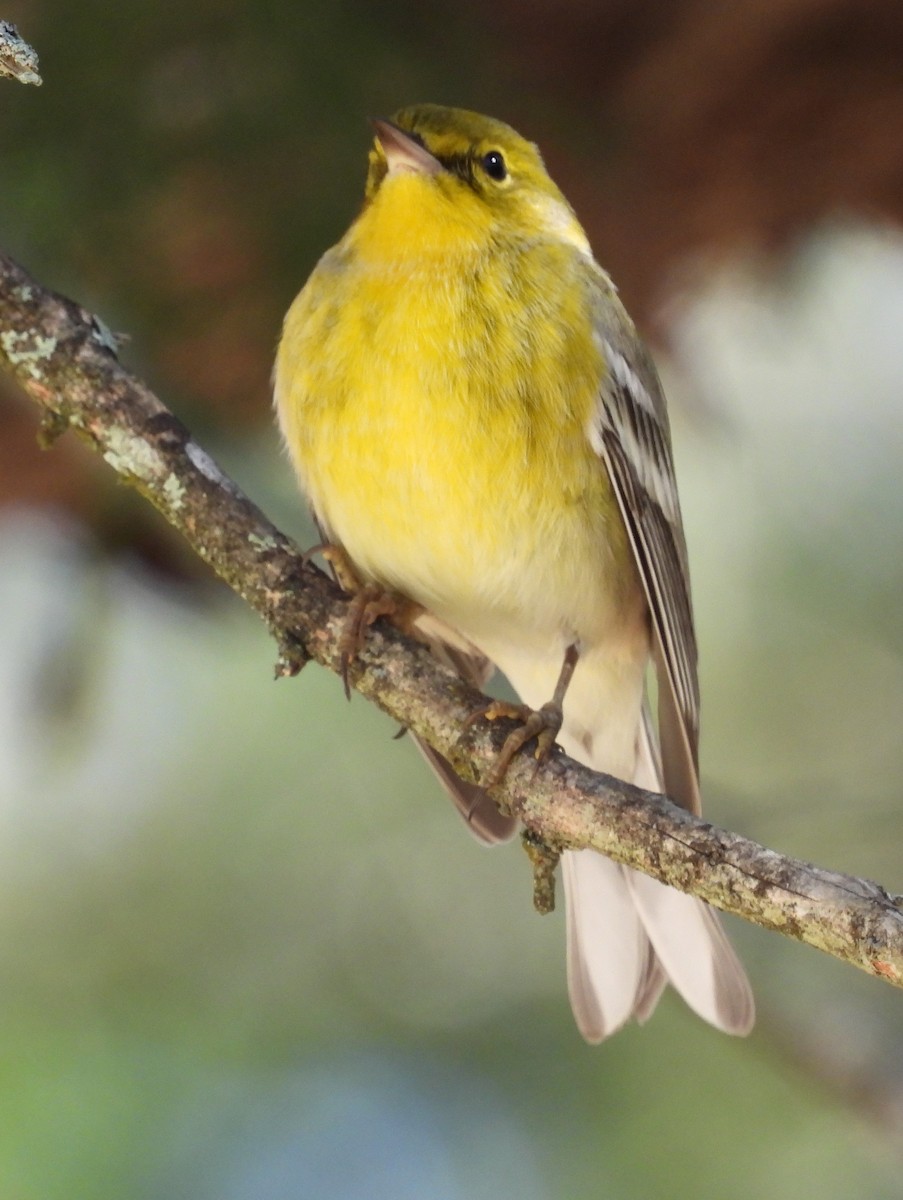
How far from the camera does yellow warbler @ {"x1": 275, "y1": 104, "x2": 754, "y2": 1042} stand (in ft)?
7.95

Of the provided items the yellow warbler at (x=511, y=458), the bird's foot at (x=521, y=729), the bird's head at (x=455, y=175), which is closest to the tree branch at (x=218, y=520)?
the bird's foot at (x=521, y=729)

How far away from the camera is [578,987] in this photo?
8.52ft

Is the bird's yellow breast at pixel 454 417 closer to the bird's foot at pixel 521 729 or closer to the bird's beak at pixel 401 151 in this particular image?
the bird's beak at pixel 401 151

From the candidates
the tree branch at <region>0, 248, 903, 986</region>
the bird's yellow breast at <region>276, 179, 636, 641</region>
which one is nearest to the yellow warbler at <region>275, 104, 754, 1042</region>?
the bird's yellow breast at <region>276, 179, 636, 641</region>

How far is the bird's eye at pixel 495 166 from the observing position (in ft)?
8.98

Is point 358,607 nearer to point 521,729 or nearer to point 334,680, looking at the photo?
point 521,729

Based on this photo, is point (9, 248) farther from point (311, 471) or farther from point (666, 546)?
point (666, 546)

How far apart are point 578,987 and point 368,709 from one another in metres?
1.98

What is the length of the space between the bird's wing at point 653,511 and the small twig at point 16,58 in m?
1.19

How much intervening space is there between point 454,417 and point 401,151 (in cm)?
53

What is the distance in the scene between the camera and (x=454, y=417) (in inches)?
94.1

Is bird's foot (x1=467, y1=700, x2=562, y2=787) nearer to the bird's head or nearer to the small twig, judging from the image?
the bird's head

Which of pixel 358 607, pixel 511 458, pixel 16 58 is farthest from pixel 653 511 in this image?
pixel 16 58

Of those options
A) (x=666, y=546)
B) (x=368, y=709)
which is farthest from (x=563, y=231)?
(x=368, y=709)
